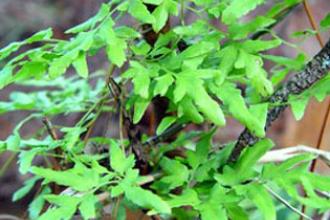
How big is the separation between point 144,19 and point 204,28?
0.32 ft

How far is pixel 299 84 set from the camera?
0.68 metres

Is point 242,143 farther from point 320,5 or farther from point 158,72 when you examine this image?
point 320,5

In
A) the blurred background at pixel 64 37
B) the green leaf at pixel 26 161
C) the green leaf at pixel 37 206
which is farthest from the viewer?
the blurred background at pixel 64 37

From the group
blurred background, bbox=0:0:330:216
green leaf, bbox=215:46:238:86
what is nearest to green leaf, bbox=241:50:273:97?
green leaf, bbox=215:46:238:86

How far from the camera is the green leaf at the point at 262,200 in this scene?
0.60 metres

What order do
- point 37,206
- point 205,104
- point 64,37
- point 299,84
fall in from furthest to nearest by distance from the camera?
1. point 64,37
2. point 37,206
3. point 299,84
4. point 205,104

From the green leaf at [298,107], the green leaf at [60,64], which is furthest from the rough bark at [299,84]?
the green leaf at [60,64]

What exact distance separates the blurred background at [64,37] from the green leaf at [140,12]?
5.14 feet

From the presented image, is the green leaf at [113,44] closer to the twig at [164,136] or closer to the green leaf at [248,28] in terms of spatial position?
the green leaf at [248,28]

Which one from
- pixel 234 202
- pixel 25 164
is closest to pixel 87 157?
pixel 25 164

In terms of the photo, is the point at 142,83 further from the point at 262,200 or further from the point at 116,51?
the point at 262,200

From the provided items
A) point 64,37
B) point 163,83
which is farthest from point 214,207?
point 64,37

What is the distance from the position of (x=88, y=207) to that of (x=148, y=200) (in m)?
0.06

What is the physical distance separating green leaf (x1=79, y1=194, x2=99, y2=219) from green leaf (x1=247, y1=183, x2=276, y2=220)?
0.16m
